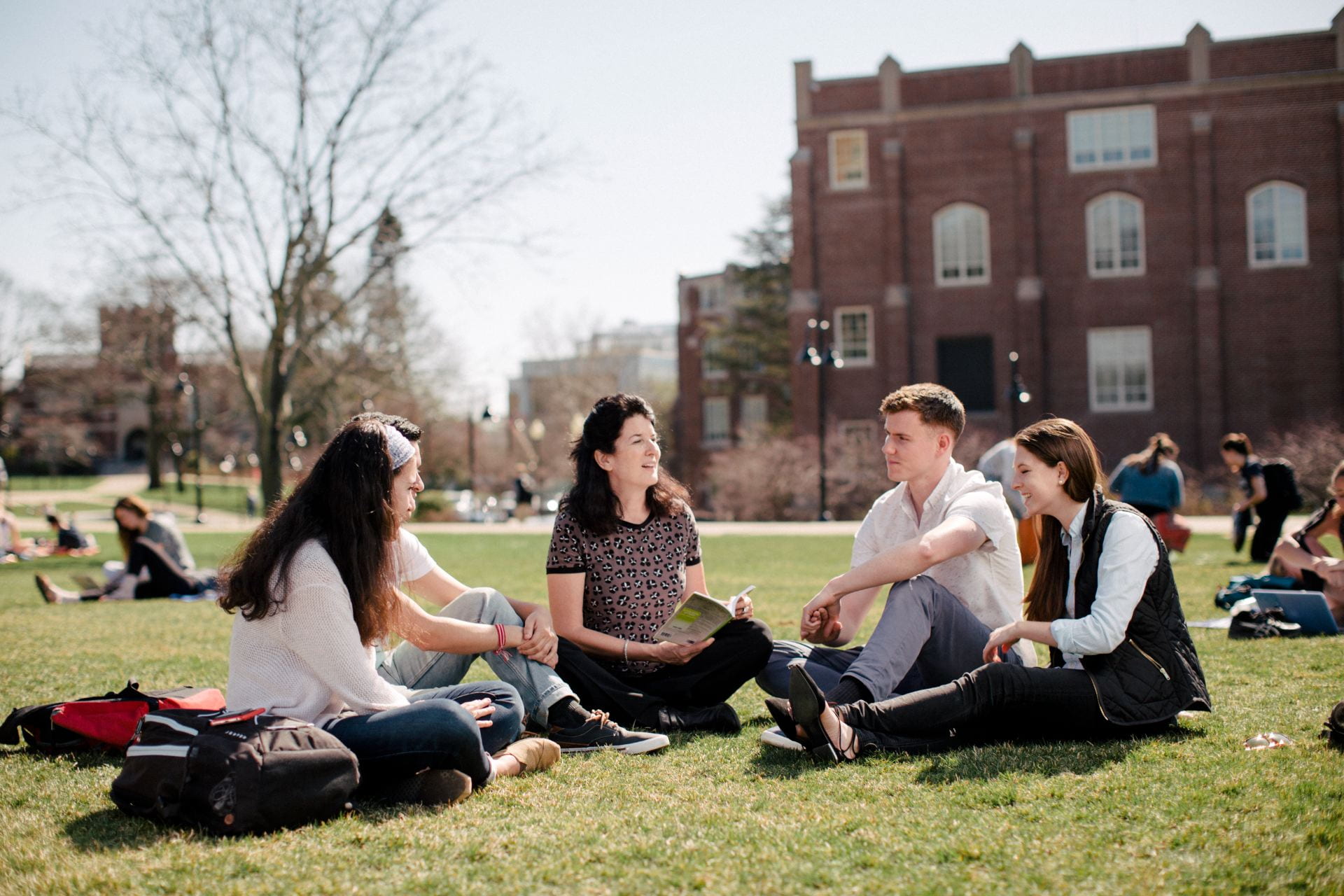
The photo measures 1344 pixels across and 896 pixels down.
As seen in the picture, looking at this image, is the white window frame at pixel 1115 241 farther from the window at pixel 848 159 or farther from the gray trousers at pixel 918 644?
the gray trousers at pixel 918 644

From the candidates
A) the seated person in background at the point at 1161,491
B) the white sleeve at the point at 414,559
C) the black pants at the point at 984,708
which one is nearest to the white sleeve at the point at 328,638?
the white sleeve at the point at 414,559

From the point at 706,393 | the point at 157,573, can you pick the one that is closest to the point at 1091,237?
the point at 706,393

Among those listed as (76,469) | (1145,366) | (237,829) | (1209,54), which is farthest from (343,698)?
(76,469)

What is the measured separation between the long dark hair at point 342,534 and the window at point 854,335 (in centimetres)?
3212

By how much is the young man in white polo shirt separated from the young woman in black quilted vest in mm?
193

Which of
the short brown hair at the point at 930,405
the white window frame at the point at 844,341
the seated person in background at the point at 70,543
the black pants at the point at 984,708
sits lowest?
the seated person in background at the point at 70,543

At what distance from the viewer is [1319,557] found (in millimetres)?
7922

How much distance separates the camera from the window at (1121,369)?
34000 millimetres

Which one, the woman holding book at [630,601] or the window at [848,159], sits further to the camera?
the window at [848,159]

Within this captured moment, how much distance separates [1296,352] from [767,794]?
3445 cm

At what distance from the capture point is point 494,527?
96.6ft

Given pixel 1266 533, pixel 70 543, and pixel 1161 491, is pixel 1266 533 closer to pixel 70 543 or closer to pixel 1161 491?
pixel 1161 491

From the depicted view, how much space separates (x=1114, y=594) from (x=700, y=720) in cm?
189

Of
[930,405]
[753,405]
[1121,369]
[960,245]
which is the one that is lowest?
[930,405]
